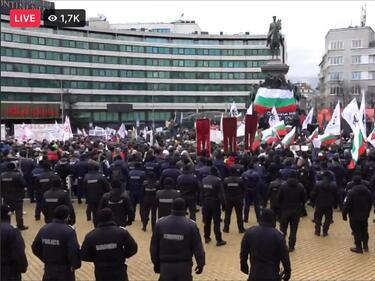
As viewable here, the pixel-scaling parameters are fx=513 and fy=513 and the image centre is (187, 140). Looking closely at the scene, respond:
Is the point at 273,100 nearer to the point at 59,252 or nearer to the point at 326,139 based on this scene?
the point at 326,139

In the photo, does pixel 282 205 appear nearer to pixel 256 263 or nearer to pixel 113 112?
pixel 256 263

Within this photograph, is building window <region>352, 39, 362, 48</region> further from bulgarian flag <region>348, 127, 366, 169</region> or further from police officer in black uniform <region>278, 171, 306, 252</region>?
police officer in black uniform <region>278, 171, 306, 252</region>

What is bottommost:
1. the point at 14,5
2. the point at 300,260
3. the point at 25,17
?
the point at 300,260

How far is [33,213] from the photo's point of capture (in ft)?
54.1

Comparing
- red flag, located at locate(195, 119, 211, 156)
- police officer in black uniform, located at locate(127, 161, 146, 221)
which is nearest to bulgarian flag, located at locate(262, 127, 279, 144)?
red flag, located at locate(195, 119, 211, 156)

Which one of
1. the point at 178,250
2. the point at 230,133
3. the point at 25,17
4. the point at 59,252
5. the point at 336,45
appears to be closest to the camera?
the point at 59,252

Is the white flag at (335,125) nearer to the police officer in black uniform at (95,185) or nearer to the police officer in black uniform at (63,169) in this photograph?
the police officer in black uniform at (63,169)

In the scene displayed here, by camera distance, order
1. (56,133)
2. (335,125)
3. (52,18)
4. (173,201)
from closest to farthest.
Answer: (173,201), (52,18), (335,125), (56,133)

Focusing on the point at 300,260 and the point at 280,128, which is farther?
the point at 280,128

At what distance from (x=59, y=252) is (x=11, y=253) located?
2.03ft

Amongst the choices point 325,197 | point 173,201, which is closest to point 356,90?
point 325,197

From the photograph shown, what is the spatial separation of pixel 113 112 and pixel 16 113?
2022cm

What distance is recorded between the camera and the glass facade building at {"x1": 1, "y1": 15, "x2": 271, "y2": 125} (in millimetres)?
81188

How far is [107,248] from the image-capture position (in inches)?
264
